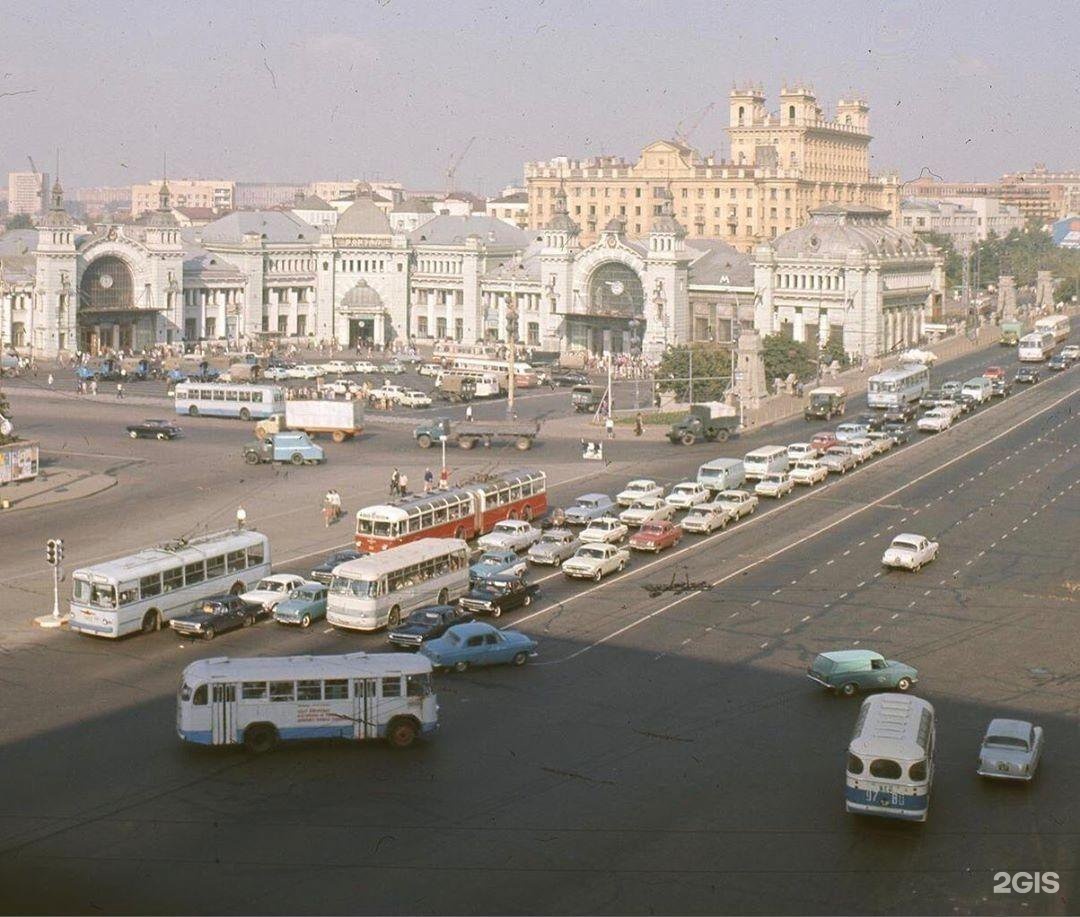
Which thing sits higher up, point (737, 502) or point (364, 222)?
point (364, 222)

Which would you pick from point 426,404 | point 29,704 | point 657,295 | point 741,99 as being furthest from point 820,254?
point 29,704

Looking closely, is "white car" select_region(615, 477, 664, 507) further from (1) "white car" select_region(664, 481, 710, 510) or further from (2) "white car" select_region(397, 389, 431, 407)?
(2) "white car" select_region(397, 389, 431, 407)

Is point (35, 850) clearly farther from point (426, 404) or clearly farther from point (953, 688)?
point (426, 404)

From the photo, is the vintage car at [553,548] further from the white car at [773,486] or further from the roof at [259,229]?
the roof at [259,229]

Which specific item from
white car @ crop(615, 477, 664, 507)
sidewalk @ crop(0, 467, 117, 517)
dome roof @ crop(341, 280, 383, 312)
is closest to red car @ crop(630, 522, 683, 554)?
white car @ crop(615, 477, 664, 507)

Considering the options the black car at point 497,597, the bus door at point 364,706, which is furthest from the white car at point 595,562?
the bus door at point 364,706

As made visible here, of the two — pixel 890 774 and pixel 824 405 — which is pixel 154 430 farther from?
pixel 890 774

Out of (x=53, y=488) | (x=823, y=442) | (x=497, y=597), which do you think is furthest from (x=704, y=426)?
(x=497, y=597)
